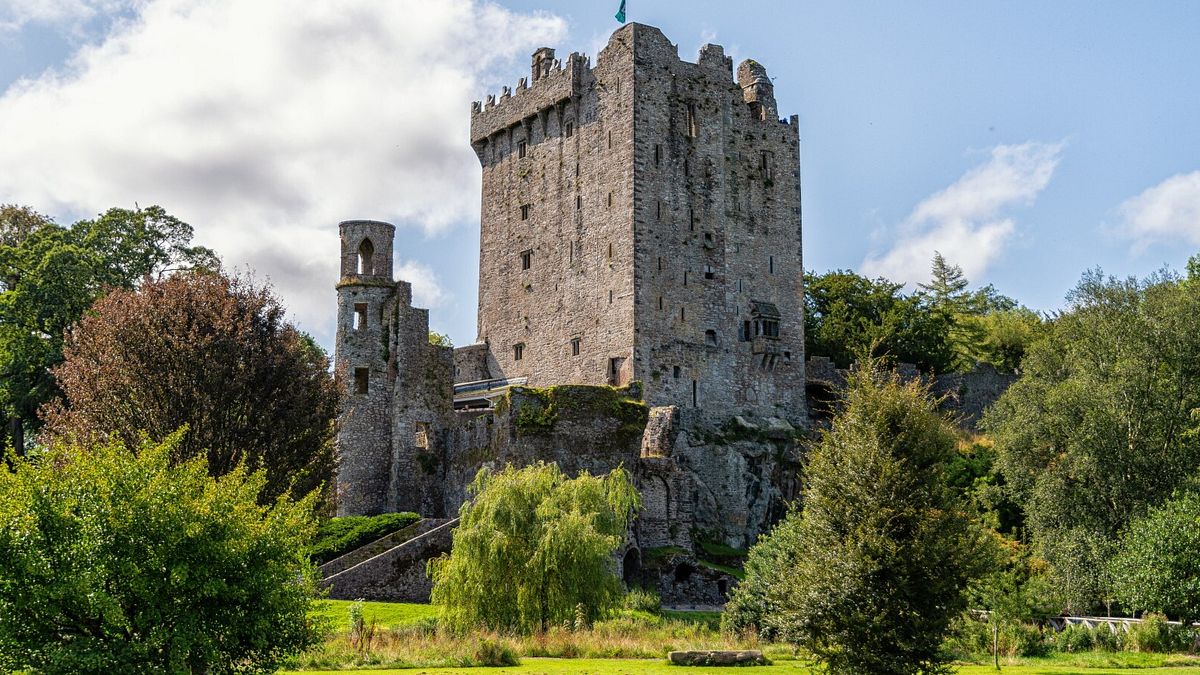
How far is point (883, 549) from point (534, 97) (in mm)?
42514

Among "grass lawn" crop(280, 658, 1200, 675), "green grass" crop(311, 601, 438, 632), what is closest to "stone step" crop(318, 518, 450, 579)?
"green grass" crop(311, 601, 438, 632)

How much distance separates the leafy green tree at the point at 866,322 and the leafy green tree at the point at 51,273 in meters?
29.4

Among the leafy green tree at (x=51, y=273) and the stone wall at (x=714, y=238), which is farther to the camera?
the stone wall at (x=714, y=238)

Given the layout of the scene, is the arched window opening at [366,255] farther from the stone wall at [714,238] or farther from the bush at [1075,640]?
the bush at [1075,640]

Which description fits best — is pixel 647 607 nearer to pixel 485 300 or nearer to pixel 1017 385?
pixel 1017 385

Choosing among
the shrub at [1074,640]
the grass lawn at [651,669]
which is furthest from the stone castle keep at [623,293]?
the grass lawn at [651,669]

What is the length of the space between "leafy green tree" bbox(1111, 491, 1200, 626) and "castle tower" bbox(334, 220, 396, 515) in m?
24.6

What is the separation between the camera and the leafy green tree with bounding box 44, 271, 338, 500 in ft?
100

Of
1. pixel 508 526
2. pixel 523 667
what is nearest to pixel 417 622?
pixel 508 526

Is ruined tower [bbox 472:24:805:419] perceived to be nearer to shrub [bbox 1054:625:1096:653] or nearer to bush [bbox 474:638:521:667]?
shrub [bbox 1054:625:1096:653]

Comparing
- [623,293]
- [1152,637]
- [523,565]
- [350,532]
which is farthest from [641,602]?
[623,293]

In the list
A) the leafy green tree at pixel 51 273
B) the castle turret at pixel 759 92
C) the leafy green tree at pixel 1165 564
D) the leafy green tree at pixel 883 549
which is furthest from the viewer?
the castle turret at pixel 759 92

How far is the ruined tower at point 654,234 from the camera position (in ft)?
178

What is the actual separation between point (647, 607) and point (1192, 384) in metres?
18.2
